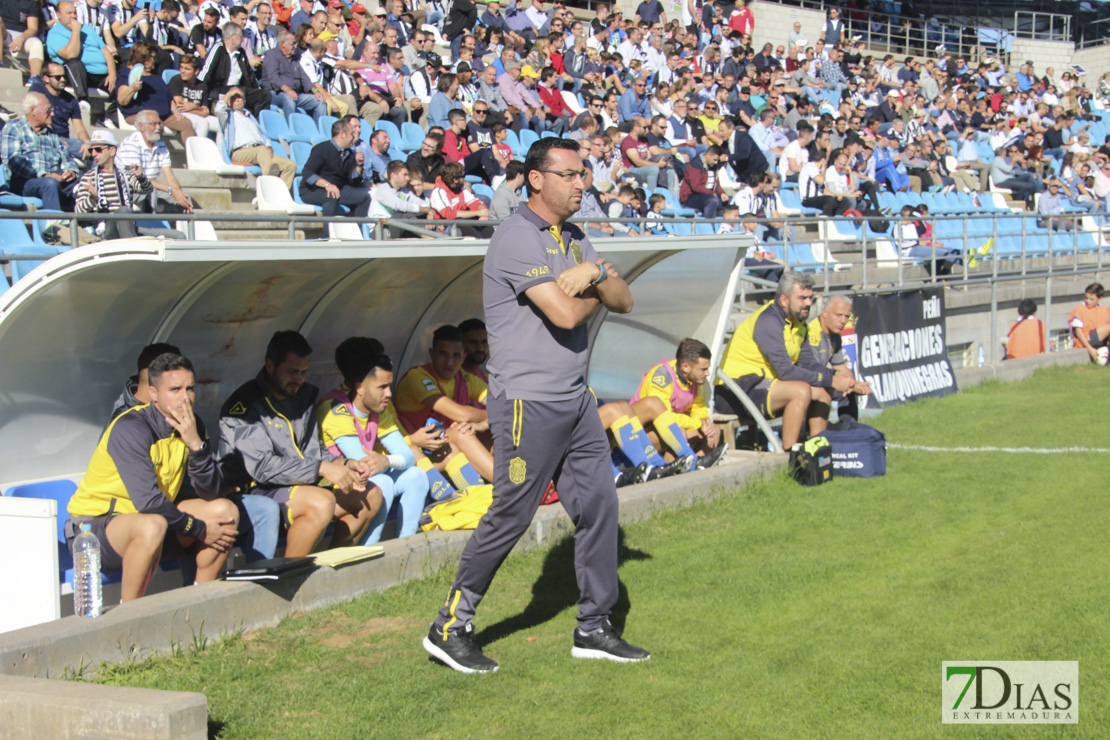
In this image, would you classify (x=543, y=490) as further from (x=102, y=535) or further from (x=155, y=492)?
(x=102, y=535)

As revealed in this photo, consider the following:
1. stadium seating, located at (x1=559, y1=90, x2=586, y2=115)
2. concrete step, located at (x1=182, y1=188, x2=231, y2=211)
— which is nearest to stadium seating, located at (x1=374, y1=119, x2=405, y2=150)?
concrete step, located at (x1=182, y1=188, x2=231, y2=211)

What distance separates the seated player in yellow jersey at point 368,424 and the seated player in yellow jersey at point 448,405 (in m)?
0.60

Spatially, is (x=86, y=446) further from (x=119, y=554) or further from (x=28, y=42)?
(x=28, y=42)

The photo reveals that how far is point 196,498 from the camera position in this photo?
5367 mm

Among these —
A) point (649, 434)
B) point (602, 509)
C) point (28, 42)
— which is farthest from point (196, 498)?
point (28, 42)

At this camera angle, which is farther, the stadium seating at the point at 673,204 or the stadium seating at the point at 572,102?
the stadium seating at the point at 572,102

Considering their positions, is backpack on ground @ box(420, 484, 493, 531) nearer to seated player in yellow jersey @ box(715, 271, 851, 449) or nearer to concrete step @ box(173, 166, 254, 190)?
seated player in yellow jersey @ box(715, 271, 851, 449)

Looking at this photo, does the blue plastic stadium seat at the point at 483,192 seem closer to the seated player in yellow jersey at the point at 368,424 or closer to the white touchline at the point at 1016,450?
the white touchline at the point at 1016,450

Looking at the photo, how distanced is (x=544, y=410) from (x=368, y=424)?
8.20 ft

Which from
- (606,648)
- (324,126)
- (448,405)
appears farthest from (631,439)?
(324,126)

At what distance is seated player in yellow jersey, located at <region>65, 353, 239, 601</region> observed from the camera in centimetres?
484

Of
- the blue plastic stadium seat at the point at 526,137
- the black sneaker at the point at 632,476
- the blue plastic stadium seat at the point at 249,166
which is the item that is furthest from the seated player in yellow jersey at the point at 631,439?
the blue plastic stadium seat at the point at 526,137

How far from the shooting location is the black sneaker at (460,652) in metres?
4.37

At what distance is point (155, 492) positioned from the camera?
4.87 m
